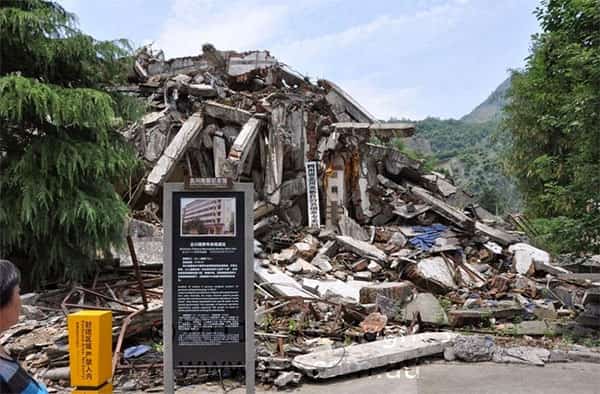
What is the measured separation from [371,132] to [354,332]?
8562 mm

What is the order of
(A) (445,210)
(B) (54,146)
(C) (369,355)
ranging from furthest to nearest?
(A) (445,210)
(B) (54,146)
(C) (369,355)

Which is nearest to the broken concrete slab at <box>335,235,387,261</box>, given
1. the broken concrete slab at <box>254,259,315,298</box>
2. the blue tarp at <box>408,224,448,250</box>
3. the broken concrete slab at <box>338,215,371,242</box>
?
the broken concrete slab at <box>338,215,371,242</box>

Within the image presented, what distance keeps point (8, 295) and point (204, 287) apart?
9.27 feet

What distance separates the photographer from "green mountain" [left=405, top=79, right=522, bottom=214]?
23.0 metres

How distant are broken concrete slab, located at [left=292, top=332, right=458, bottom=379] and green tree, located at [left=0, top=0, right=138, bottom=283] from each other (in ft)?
11.1

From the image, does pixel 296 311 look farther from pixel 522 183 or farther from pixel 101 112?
pixel 522 183

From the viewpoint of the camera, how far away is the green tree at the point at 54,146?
21.7 ft

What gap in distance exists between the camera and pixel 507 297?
1005 centimetres

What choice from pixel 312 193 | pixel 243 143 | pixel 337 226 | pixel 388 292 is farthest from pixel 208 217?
pixel 337 226

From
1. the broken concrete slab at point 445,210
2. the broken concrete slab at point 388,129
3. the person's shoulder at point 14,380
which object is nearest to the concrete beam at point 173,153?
the broken concrete slab at point 388,129

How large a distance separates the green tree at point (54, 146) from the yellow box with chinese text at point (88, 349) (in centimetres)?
306

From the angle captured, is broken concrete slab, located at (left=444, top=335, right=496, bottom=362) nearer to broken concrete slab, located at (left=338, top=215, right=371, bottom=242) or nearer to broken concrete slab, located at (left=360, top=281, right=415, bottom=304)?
broken concrete slab, located at (left=360, top=281, right=415, bottom=304)

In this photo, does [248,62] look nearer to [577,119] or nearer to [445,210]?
[445,210]

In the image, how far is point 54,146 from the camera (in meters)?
6.81
